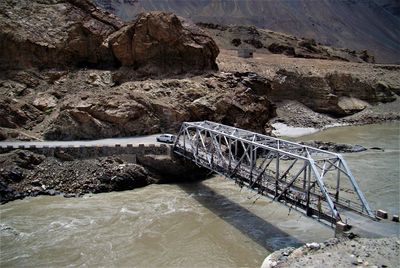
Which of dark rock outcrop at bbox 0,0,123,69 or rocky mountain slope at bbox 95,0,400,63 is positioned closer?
dark rock outcrop at bbox 0,0,123,69

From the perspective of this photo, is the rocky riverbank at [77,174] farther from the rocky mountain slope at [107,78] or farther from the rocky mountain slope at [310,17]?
the rocky mountain slope at [310,17]

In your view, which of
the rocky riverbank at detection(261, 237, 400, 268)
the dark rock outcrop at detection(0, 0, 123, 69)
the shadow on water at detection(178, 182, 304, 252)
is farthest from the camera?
the dark rock outcrop at detection(0, 0, 123, 69)

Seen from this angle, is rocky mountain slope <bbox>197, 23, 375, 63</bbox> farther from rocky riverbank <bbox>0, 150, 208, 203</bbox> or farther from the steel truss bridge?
rocky riverbank <bbox>0, 150, 208, 203</bbox>

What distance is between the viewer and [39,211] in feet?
76.8

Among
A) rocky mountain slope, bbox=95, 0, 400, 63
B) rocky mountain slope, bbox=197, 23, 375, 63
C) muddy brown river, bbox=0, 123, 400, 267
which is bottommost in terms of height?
muddy brown river, bbox=0, 123, 400, 267

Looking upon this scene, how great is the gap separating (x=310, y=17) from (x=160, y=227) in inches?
5380

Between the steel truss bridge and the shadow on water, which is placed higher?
the steel truss bridge

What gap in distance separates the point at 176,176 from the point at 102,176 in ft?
17.5

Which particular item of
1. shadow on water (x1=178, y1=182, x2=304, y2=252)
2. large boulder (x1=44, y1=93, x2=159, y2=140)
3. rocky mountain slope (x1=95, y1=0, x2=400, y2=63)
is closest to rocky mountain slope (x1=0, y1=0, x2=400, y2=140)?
large boulder (x1=44, y1=93, x2=159, y2=140)

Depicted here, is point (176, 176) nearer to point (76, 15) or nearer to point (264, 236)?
point (264, 236)

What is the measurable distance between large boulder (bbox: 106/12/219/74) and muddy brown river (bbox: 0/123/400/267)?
636 inches

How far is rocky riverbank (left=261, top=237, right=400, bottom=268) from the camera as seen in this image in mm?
13527

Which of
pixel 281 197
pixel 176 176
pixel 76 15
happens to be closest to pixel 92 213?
pixel 176 176

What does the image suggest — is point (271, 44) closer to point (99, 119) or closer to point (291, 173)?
point (291, 173)
